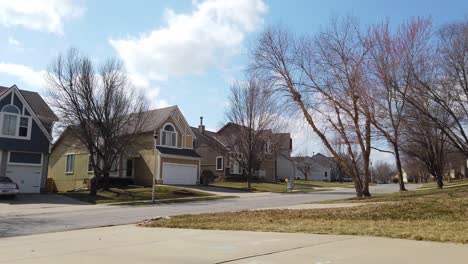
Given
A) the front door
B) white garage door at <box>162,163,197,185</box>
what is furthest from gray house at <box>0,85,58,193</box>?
white garage door at <box>162,163,197,185</box>

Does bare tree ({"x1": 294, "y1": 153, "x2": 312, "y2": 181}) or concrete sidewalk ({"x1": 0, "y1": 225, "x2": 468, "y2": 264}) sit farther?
bare tree ({"x1": 294, "y1": 153, "x2": 312, "y2": 181})

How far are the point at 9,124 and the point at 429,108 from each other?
30295 mm

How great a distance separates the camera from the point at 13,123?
3647 cm

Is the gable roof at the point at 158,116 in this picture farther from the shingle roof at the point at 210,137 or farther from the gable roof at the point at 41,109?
the shingle roof at the point at 210,137

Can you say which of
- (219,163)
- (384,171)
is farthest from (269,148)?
(384,171)

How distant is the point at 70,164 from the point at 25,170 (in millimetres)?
13592

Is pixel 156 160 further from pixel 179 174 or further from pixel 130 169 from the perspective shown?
pixel 130 169

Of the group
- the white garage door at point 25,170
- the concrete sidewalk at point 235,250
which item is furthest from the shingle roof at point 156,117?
the concrete sidewalk at point 235,250

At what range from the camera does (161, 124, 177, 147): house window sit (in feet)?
153

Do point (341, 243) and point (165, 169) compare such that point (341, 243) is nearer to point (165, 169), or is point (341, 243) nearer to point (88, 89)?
point (88, 89)

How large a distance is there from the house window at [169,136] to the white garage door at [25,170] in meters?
12.4

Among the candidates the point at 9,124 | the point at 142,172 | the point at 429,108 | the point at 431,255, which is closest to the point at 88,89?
the point at 9,124

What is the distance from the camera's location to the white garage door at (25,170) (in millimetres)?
36156

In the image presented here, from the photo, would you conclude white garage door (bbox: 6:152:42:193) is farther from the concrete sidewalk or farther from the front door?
the concrete sidewalk
